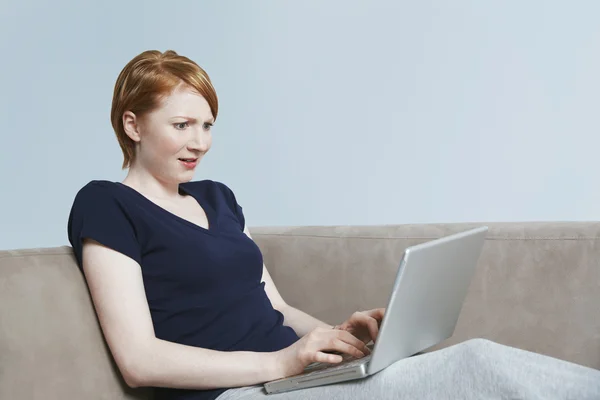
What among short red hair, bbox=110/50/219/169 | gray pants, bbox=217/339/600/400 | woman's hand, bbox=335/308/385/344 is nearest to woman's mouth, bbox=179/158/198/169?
short red hair, bbox=110/50/219/169

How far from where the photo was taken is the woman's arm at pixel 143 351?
1357 mm

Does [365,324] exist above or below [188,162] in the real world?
below

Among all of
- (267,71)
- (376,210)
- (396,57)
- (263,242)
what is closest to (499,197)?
(376,210)

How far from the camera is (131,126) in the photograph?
5.11 ft

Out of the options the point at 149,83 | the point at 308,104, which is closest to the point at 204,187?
the point at 149,83

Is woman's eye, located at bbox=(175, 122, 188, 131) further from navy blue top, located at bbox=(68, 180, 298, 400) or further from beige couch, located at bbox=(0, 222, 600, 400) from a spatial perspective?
beige couch, located at bbox=(0, 222, 600, 400)

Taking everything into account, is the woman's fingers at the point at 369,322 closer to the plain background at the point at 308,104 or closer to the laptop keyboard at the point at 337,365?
the laptop keyboard at the point at 337,365

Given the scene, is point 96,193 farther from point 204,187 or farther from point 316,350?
point 316,350

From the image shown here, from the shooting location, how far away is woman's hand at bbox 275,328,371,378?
4.31 feet

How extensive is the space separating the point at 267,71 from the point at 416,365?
200 centimetres

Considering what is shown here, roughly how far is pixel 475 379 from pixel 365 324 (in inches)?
14.3

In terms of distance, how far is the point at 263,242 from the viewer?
6.73ft

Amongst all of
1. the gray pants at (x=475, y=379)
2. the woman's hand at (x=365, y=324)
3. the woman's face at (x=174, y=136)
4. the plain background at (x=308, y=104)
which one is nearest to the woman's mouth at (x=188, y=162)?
the woman's face at (x=174, y=136)

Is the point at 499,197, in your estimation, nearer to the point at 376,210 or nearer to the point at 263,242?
the point at 376,210
